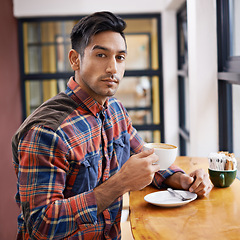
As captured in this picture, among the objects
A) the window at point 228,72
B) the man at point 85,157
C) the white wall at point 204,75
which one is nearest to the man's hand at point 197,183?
the man at point 85,157

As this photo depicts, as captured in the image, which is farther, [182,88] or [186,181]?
[182,88]

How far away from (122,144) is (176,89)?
7.24 ft

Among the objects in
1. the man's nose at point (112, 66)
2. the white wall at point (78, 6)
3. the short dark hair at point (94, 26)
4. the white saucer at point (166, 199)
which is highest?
the white wall at point (78, 6)

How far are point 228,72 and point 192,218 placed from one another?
1.12 metres

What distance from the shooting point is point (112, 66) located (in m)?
1.34

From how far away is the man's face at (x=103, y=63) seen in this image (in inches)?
52.8

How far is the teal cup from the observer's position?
1.38 metres

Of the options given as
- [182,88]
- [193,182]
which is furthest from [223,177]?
[182,88]

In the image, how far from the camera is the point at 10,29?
3.42m

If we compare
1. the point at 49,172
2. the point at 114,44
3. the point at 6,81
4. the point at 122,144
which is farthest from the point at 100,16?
the point at 6,81

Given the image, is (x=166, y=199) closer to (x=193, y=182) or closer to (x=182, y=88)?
(x=193, y=182)

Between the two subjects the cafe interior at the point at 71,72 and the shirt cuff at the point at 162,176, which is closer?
the shirt cuff at the point at 162,176

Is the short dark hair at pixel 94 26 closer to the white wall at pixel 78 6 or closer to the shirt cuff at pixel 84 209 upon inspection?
the shirt cuff at pixel 84 209

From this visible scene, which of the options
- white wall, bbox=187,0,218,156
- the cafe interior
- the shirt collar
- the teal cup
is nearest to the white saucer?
the teal cup
